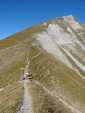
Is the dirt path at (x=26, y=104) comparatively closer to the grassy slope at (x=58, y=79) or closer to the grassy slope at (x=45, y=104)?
Answer: the grassy slope at (x=45, y=104)

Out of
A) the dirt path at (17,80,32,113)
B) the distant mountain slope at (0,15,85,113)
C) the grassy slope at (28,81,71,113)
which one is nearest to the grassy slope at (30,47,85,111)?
the distant mountain slope at (0,15,85,113)

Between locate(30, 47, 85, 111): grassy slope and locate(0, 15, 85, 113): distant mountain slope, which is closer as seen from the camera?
locate(0, 15, 85, 113): distant mountain slope

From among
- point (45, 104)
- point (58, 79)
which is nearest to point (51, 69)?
point (58, 79)

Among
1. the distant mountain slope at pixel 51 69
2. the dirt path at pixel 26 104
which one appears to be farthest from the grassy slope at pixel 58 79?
the dirt path at pixel 26 104

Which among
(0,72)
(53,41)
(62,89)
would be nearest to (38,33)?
(53,41)

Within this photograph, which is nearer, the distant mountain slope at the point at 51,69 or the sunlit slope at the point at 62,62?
the distant mountain slope at the point at 51,69

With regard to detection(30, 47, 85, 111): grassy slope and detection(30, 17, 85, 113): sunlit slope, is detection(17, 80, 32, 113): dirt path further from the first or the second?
detection(30, 47, 85, 111): grassy slope

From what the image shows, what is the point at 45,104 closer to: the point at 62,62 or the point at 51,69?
the point at 51,69

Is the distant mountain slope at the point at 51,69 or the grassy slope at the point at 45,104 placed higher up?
the distant mountain slope at the point at 51,69

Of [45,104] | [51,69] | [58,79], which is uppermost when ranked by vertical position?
[51,69]
